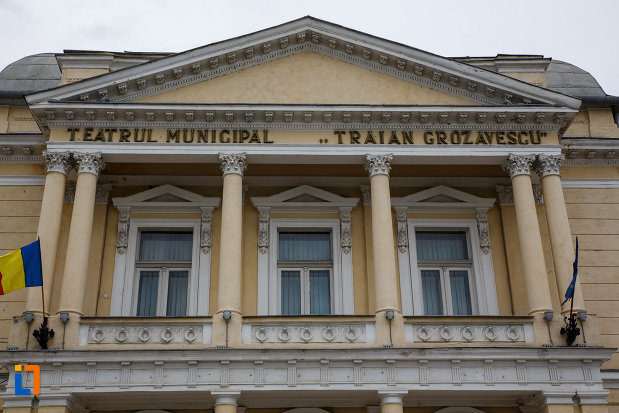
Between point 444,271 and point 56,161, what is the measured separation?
989 centimetres

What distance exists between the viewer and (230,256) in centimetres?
1609

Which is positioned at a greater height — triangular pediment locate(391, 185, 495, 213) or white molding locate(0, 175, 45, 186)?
white molding locate(0, 175, 45, 186)

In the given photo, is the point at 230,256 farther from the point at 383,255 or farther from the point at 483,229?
the point at 483,229

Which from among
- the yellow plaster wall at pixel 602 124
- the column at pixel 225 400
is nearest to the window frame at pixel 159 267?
the column at pixel 225 400

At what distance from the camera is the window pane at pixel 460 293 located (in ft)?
60.2

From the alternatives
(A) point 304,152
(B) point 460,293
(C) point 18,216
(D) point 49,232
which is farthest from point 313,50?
(C) point 18,216

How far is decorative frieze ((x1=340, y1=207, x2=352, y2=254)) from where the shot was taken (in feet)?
60.6

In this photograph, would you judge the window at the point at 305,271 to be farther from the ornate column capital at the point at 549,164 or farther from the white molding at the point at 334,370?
the ornate column capital at the point at 549,164

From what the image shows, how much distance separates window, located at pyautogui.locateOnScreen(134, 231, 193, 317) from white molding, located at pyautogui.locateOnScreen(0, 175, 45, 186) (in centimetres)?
306

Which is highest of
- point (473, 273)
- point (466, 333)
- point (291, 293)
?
point (473, 273)

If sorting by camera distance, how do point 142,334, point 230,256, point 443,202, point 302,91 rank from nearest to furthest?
point 142,334 → point 230,256 → point 302,91 → point 443,202

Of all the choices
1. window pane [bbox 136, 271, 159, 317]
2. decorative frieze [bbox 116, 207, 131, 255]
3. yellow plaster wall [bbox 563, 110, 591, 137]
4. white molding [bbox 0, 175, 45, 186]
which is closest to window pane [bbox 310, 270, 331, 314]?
window pane [bbox 136, 271, 159, 317]

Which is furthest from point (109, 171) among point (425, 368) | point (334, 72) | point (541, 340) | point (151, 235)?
point (541, 340)

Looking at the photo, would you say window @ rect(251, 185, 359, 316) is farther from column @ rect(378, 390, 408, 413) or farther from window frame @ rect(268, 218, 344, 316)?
column @ rect(378, 390, 408, 413)
